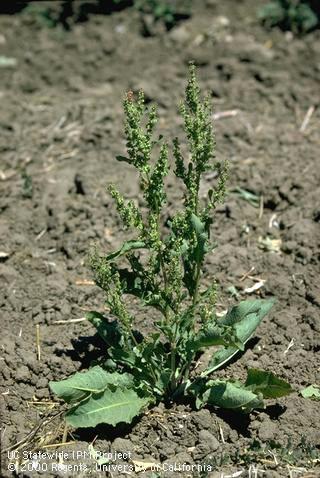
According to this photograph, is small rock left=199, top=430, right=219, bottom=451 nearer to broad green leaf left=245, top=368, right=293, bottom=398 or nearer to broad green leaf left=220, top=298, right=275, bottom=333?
broad green leaf left=245, top=368, right=293, bottom=398

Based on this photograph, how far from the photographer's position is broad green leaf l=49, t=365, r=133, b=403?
3.18 meters

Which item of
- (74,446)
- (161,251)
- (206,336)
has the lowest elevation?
(74,446)

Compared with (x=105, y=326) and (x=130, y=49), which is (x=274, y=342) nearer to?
(x=105, y=326)

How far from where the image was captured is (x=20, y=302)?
3.98m

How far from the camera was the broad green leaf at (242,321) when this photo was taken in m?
3.39

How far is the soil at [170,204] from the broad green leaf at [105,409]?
0.16 meters

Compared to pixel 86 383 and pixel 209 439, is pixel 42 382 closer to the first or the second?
pixel 86 383

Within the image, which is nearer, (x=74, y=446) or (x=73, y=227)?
(x=74, y=446)

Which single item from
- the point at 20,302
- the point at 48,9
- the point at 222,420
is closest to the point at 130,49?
the point at 48,9

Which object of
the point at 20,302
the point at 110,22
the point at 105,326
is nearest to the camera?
the point at 105,326

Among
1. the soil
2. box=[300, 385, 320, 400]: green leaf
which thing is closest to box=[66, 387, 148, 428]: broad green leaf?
the soil

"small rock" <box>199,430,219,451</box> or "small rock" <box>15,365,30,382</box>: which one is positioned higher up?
"small rock" <box>199,430,219,451</box>

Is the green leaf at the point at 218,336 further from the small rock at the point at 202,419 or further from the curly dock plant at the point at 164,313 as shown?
the small rock at the point at 202,419

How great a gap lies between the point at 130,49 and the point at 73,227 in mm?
2701
